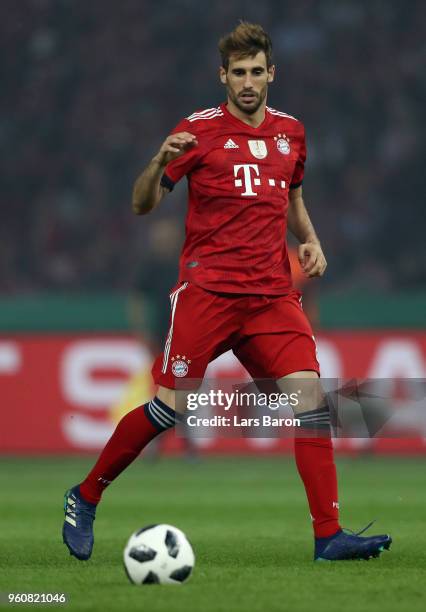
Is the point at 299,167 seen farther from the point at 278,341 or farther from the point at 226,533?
the point at 226,533

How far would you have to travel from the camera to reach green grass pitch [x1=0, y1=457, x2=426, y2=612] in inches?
173

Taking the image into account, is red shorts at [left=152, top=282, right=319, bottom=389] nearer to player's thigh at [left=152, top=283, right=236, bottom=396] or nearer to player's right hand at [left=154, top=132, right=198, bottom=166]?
player's thigh at [left=152, top=283, right=236, bottom=396]

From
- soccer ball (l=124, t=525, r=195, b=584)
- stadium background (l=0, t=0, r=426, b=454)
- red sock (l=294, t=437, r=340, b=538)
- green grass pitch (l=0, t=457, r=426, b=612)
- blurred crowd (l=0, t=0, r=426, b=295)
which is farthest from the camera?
blurred crowd (l=0, t=0, r=426, b=295)

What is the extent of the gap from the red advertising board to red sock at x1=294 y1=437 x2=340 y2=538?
6.36 meters

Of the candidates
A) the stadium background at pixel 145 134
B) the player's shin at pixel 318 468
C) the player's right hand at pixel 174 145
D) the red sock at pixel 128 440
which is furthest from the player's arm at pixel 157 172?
the stadium background at pixel 145 134

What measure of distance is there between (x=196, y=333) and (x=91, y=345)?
6.97 meters

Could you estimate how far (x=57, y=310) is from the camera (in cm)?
1258

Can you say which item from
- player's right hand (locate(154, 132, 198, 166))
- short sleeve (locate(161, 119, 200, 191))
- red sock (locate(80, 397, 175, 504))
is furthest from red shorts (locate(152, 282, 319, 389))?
player's right hand (locate(154, 132, 198, 166))

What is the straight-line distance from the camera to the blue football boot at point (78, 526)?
5461mm

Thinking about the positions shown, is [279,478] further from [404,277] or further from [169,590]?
[169,590]

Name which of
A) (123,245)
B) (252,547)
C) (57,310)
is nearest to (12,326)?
(57,310)

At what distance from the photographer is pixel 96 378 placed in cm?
1221

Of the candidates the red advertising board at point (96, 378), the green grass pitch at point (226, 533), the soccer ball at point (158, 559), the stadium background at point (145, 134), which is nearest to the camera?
the green grass pitch at point (226, 533)

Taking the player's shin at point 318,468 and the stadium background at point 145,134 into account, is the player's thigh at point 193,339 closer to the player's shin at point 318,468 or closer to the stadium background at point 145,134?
the player's shin at point 318,468
